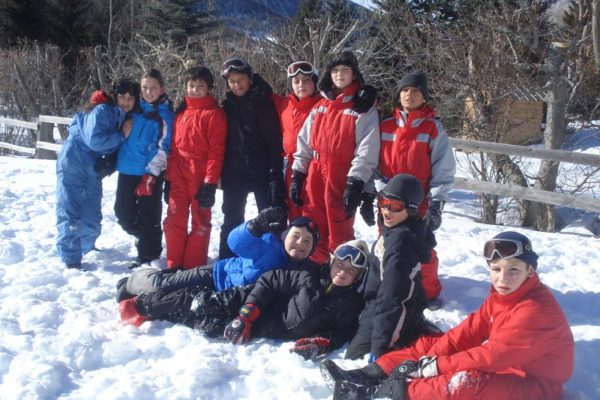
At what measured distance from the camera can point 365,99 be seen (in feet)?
13.2

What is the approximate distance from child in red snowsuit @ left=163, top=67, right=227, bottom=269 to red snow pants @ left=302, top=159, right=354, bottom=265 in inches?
31.9

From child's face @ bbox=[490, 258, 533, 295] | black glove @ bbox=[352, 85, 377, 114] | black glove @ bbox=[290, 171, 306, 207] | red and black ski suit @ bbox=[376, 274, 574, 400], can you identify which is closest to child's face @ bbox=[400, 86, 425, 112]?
black glove @ bbox=[352, 85, 377, 114]

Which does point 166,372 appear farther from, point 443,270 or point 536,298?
point 443,270

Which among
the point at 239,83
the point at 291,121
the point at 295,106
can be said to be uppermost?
the point at 239,83

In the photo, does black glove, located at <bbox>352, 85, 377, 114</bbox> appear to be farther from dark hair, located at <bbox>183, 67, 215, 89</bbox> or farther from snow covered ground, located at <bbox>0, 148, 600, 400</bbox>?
snow covered ground, located at <bbox>0, 148, 600, 400</bbox>

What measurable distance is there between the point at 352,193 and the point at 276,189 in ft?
2.45

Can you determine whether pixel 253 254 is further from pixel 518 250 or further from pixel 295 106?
pixel 518 250

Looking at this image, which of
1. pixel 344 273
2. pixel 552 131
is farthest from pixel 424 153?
pixel 552 131

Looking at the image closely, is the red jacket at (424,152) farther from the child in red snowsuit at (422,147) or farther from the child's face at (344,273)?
the child's face at (344,273)

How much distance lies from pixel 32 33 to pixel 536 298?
26.9m

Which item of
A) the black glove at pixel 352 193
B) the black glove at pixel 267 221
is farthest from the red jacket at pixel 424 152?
the black glove at pixel 267 221

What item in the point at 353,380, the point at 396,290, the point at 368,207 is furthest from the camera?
the point at 368,207

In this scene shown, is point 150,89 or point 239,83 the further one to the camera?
point 150,89

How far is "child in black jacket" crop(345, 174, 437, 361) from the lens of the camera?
3.18 metres
